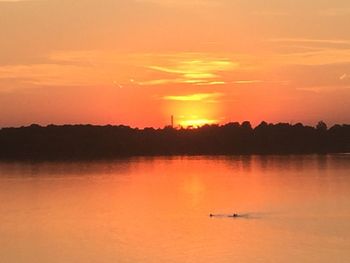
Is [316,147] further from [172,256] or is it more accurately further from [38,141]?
[172,256]

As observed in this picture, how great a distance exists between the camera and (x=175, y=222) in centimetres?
3497

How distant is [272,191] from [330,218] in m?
17.5

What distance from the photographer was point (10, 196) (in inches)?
1984

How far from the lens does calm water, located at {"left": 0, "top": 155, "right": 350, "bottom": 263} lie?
83.7 feet

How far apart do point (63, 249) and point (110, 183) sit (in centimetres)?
3880

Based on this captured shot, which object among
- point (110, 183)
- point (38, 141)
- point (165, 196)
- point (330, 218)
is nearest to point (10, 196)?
point (165, 196)

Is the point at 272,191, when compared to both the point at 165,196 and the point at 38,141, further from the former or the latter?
the point at 38,141

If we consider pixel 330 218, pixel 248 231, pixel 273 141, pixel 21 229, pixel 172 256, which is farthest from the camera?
pixel 273 141

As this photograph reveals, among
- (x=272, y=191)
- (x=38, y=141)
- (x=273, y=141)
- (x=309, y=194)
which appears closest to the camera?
(x=309, y=194)

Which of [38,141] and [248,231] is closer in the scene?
[248,231]

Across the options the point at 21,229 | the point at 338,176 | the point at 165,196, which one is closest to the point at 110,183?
the point at 165,196

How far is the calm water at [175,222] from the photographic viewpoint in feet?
83.7

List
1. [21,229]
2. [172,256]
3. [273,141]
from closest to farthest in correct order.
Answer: [172,256] < [21,229] < [273,141]

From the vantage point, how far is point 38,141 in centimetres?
11012
